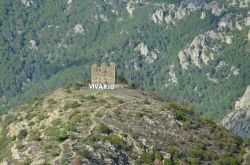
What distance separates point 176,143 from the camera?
373 feet

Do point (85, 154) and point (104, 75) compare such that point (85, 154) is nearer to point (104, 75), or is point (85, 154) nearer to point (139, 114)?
point (139, 114)

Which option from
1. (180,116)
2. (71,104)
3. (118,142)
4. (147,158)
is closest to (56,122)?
(71,104)

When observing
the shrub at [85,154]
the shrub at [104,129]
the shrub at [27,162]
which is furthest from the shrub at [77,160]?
the shrub at [104,129]

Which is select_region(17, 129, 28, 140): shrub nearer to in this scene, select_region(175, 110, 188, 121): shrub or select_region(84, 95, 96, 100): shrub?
select_region(84, 95, 96, 100): shrub

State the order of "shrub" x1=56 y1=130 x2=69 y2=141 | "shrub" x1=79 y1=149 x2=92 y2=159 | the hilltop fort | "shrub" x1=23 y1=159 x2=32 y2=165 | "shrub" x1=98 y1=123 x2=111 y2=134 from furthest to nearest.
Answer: the hilltop fort → "shrub" x1=98 y1=123 x2=111 y2=134 → "shrub" x1=56 y1=130 x2=69 y2=141 → "shrub" x1=23 y1=159 x2=32 y2=165 → "shrub" x1=79 y1=149 x2=92 y2=159

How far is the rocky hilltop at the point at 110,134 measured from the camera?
10569 cm

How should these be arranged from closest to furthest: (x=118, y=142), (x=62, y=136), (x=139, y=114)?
(x=118, y=142), (x=62, y=136), (x=139, y=114)

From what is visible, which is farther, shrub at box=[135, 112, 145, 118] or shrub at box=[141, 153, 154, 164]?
shrub at box=[135, 112, 145, 118]

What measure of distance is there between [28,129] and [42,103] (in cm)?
1110

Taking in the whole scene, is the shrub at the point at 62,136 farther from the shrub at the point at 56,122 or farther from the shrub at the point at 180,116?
the shrub at the point at 180,116

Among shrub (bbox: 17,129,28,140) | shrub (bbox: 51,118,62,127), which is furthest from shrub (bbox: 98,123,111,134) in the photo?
shrub (bbox: 17,129,28,140)

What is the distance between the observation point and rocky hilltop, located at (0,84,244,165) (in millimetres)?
105688

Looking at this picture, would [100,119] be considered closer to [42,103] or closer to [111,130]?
[111,130]

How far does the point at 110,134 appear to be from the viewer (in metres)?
110
